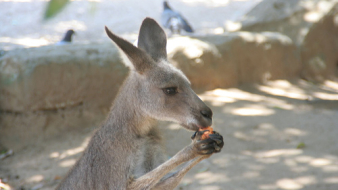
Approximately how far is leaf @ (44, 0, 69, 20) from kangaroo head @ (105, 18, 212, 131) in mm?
1840

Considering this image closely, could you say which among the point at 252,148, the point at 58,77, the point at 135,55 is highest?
the point at 135,55

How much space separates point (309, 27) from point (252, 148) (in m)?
4.82

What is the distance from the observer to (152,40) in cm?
314

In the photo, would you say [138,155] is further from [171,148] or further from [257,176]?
[171,148]

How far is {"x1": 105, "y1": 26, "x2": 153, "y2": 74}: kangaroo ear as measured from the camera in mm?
2553

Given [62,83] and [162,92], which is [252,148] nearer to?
[162,92]

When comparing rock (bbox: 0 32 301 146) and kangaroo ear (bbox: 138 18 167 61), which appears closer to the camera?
kangaroo ear (bbox: 138 18 167 61)

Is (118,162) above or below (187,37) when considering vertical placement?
below

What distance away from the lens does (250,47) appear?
7508 mm

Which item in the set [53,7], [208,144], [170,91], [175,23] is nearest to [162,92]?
[170,91]

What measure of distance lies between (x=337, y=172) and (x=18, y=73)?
4.82 metres

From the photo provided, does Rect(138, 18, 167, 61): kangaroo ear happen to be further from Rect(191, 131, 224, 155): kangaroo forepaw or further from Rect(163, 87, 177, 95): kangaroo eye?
Rect(191, 131, 224, 155): kangaroo forepaw

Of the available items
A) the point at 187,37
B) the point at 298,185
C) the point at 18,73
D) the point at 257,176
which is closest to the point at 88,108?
the point at 18,73

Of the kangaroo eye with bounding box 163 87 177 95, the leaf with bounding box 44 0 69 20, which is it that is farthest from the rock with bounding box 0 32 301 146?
the leaf with bounding box 44 0 69 20
